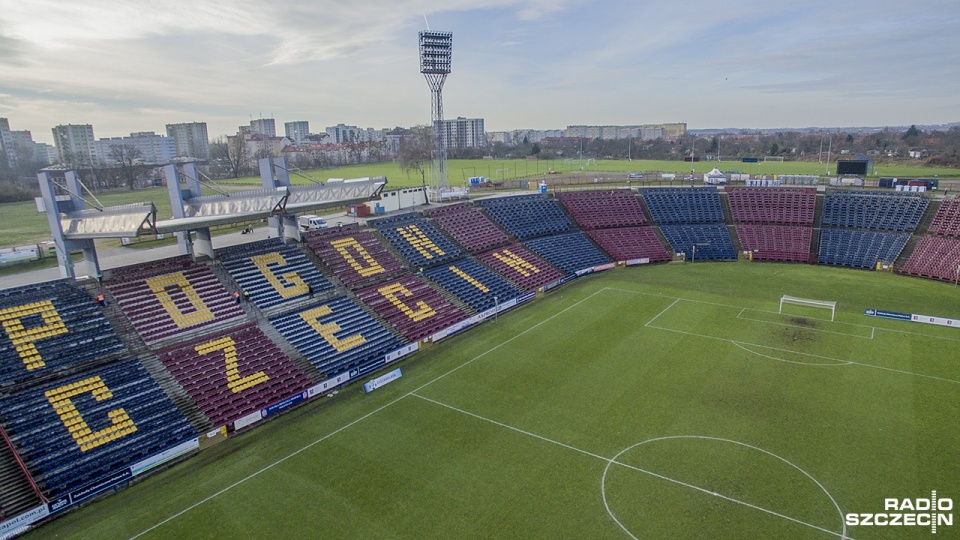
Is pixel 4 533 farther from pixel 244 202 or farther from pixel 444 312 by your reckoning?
pixel 444 312

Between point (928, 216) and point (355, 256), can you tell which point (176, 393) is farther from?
point (928, 216)

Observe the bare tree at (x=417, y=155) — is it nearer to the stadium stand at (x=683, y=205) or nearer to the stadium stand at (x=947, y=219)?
the stadium stand at (x=683, y=205)

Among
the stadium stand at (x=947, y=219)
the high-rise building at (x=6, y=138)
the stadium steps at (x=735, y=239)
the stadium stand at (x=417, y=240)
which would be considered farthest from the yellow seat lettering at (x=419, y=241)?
the high-rise building at (x=6, y=138)

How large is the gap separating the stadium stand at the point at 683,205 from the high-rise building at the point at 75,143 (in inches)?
4254

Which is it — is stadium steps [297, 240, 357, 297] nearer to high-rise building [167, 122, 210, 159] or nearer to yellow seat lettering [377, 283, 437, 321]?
yellow seat lettering [377, 283, 437, 321]

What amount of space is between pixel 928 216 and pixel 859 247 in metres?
9.34

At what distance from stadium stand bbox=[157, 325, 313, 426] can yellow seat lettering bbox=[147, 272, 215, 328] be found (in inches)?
75.7

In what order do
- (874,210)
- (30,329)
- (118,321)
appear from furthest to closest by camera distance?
(874,210) < (118,321) < (30,329)

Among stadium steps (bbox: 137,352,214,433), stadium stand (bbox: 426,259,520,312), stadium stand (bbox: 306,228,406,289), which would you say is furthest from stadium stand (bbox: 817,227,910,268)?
stadium steps (bbox: 137,352,214,433)

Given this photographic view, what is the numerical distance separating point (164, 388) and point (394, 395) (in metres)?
12.6

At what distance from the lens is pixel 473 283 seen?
159 ft

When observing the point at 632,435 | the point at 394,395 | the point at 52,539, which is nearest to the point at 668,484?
the point at 632,435

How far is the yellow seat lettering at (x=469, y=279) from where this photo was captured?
47969 mm

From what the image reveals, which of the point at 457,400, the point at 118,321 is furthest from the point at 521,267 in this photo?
the point at 118,321
